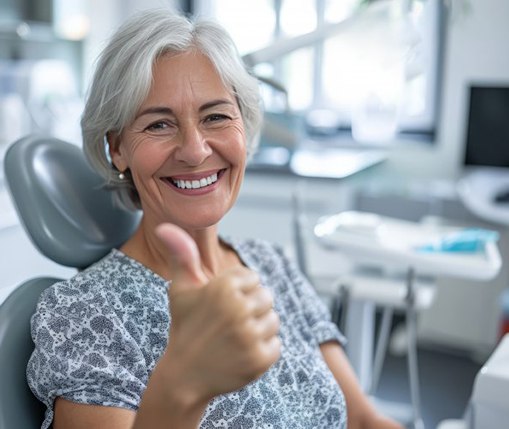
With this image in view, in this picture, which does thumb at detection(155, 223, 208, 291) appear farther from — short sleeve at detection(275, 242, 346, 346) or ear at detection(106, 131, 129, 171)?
short sleeve at detection(275, 242, 346, 346)

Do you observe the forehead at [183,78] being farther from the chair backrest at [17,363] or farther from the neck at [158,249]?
the chair backrest at [17,363]

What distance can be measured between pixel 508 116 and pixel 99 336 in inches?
97.8

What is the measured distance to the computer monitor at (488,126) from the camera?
297 cm

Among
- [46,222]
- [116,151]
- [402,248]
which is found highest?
[116,151]

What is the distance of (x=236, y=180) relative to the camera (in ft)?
3.55

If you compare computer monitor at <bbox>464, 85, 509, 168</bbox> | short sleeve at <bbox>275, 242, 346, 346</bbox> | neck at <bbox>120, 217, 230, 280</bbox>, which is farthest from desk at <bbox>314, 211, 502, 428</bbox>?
computer monitor at <bbox>464, 85, 509, 168</bbox>

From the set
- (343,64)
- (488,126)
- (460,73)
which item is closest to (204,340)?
(488,126)

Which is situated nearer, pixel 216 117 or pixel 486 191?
pixel 216 117

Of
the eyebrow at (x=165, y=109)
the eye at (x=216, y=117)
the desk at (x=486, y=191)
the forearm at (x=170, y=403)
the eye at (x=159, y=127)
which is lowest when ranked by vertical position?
the desk at (x=486, y=191)

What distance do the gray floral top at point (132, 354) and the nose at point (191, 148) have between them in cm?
19

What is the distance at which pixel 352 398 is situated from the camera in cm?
121

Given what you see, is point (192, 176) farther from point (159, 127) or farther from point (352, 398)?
point (352, 398)

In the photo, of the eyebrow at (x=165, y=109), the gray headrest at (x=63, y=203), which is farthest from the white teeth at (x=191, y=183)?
the gray headrest at (x=63, y=203)

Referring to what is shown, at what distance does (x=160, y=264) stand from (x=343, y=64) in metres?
2.85
